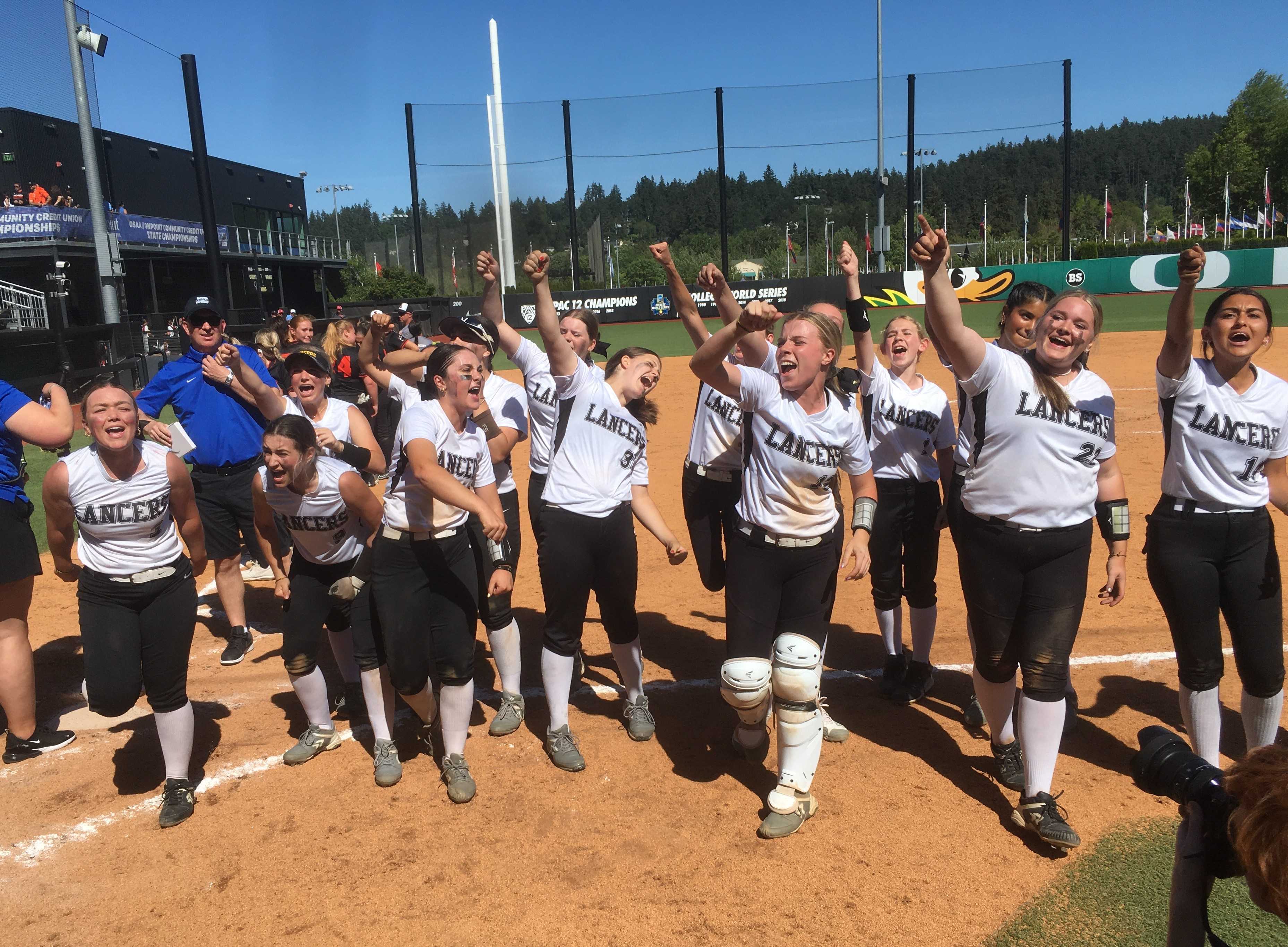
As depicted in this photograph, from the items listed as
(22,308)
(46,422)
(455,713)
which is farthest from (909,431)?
(22,308)

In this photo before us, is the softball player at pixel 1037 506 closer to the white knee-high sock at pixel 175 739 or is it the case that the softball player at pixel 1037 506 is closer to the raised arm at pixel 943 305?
the raised arm at pixel 943 305

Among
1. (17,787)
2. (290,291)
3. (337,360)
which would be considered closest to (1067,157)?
(337,360)

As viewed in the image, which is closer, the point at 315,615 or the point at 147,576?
the point at 147,576

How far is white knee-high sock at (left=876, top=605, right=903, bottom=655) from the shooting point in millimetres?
5227

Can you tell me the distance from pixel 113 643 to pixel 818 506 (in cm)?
323

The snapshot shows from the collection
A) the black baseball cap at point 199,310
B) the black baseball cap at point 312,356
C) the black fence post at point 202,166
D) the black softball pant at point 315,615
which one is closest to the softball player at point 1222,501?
the black softball pant at point 315,615

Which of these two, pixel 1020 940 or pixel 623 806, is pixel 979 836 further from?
pixel 623 806

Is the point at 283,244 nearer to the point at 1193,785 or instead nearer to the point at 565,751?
the point at 565,751

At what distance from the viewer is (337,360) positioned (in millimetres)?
8750

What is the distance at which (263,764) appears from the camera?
15.1 feet

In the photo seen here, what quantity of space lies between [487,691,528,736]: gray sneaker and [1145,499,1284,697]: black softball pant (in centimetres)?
322

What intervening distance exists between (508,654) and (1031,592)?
108 inches

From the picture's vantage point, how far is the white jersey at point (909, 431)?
193 inches

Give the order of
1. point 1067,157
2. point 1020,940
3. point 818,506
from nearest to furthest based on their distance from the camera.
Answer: point 1020,940
point 818,506
point 1067,157
